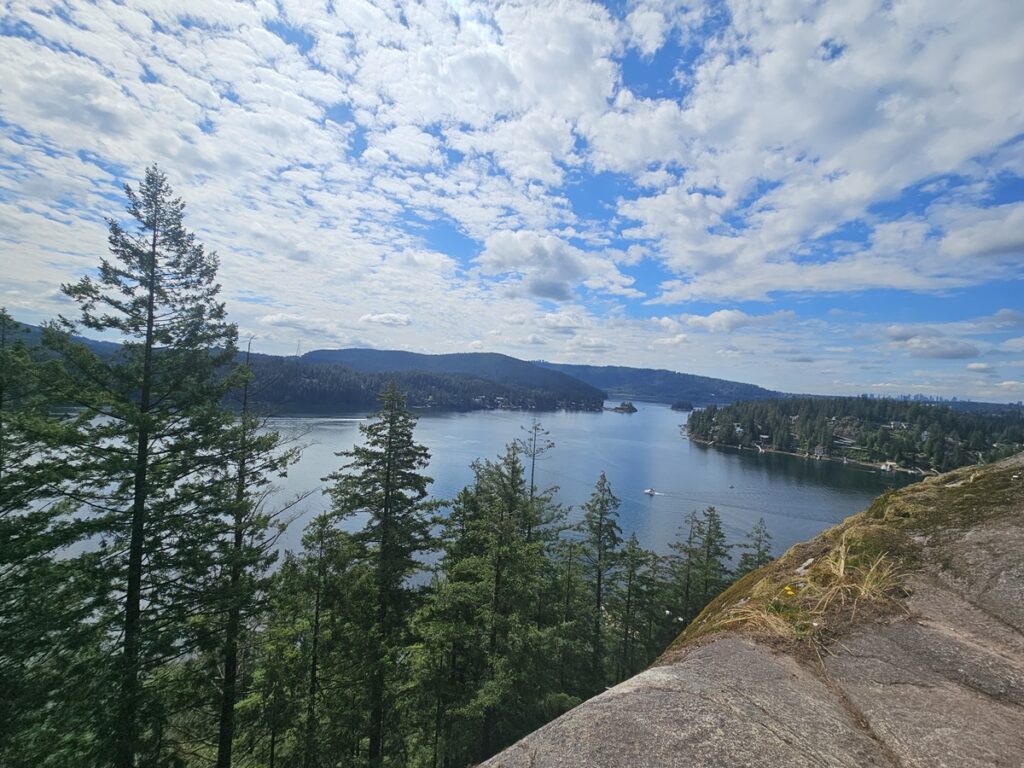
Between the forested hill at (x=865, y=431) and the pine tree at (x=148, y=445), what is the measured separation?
11717 centimetres

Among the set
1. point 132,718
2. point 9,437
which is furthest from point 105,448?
point 132,718

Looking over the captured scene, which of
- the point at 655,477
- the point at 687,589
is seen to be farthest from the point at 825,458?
the point at 687,589

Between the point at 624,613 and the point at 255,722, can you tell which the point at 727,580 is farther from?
the point at 255,722

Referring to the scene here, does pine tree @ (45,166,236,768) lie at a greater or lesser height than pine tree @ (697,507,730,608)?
greater

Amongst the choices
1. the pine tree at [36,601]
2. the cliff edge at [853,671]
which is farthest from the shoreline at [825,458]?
the pine tree at [36,601]

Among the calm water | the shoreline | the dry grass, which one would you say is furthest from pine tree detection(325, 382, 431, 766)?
the shoreline

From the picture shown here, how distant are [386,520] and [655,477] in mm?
66617

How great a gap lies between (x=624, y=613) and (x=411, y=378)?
557 feet

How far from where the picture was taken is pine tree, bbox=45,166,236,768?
8.15 meters

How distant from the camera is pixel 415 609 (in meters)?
13.0

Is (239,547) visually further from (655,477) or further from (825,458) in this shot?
(825,458)

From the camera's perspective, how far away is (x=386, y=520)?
12.7 meters

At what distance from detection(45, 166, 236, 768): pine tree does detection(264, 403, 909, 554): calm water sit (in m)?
21.7

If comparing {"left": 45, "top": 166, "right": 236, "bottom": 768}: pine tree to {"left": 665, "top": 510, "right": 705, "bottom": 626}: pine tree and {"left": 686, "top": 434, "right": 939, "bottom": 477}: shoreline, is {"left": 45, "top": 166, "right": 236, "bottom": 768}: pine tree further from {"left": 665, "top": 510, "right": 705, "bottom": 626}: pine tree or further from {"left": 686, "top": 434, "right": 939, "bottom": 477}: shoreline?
{"left": 686, "top": 434, "right": 939, "bottom": 477}: shoreline
